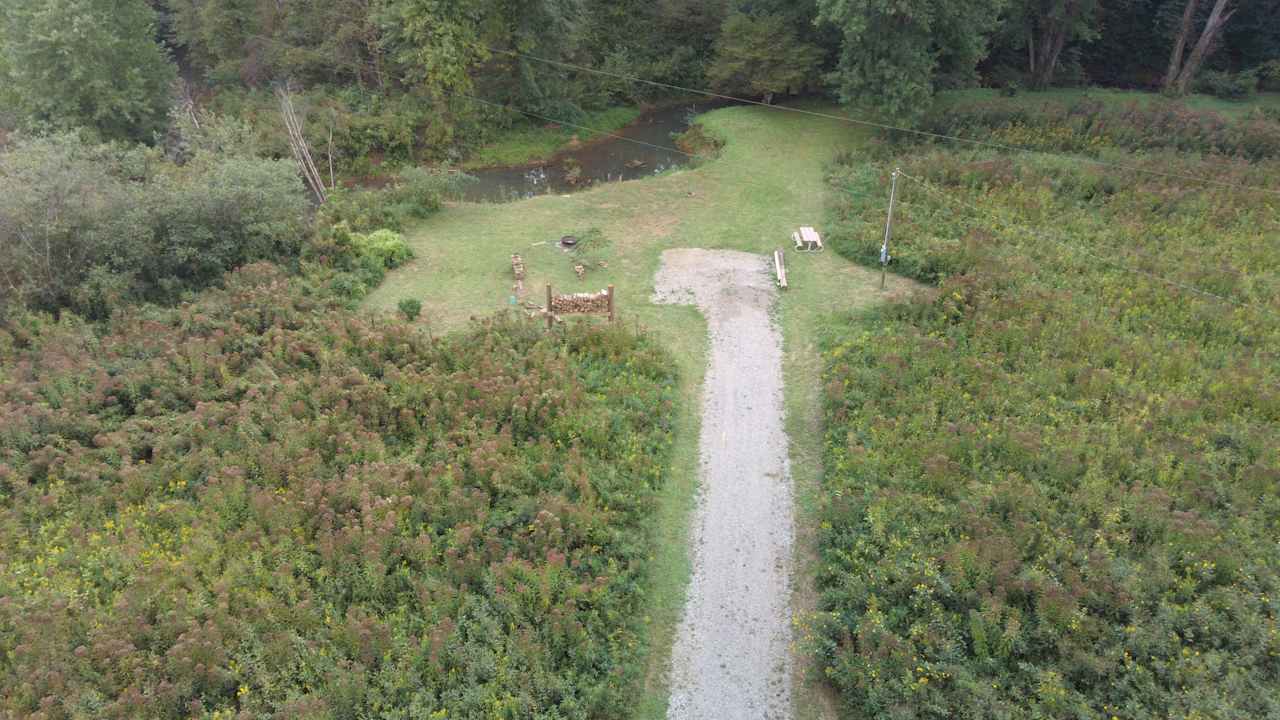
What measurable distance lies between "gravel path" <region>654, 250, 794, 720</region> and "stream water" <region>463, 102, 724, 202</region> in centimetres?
1000

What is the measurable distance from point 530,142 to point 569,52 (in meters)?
3.84

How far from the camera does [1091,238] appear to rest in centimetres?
2073

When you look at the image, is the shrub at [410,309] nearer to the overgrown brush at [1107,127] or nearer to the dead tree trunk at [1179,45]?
the overgrown brush at [1107,127]

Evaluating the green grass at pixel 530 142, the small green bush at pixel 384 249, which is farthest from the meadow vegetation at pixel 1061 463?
the green grass at pixel 530 142

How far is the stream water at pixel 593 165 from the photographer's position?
2853 cm

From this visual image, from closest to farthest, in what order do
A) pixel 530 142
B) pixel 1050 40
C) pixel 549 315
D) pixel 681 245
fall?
pixel 549 315
pixel 681 245
pixel 1050 40
pixel 530 142

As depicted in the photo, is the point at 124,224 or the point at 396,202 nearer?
the point at 124,224

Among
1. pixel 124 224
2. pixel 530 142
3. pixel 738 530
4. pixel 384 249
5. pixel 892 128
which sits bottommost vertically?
pixel 738 530

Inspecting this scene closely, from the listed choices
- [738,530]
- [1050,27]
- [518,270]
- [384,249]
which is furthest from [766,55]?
[738,530]

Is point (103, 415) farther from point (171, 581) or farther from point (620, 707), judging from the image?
point (620, 707)

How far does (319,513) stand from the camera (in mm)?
12867

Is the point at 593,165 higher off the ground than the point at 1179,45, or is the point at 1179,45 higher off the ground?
the point at 1179,45

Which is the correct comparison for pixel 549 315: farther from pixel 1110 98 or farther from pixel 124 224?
pixel 1110 98

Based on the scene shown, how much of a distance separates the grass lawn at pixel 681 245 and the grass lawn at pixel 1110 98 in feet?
17.3
